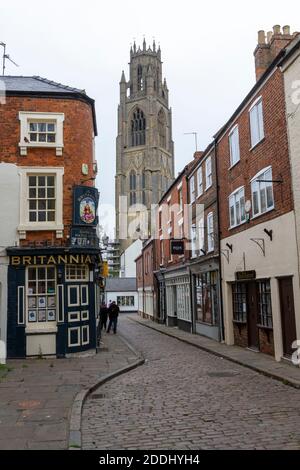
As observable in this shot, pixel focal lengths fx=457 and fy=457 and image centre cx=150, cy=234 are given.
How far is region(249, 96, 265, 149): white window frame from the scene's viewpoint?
51.4 feet

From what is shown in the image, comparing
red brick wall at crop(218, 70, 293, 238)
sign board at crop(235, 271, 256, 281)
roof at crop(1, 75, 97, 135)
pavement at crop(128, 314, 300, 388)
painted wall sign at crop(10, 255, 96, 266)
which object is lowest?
pavement at crop(128, 314, 300, 388)

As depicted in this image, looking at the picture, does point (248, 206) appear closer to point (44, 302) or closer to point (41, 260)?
point (41, 260)

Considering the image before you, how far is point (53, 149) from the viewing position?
1644cm

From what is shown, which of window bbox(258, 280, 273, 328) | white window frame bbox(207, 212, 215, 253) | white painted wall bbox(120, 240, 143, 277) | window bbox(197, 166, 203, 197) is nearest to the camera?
window bbox(258, 280, 273, 328)

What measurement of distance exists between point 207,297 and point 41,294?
9.67m

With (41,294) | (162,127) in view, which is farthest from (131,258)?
(41,294)

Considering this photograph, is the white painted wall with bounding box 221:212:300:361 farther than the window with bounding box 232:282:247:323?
No

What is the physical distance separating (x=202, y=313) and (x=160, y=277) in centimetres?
1244

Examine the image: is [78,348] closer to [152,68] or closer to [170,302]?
[170,302]

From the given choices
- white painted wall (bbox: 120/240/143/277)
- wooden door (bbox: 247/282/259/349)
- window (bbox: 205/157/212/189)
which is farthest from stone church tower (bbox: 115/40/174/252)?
wooden door (bbox: 247/282/259/349)

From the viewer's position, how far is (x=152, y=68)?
101 meters

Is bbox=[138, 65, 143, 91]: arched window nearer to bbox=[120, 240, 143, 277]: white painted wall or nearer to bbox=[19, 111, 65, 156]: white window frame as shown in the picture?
bbox=[120, 240, 143, 277]: white painted wall

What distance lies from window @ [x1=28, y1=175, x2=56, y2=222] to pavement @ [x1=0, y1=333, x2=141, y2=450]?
492 centimetres

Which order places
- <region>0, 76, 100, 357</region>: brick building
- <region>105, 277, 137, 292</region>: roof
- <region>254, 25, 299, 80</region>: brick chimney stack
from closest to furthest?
1. <region>0, 76, 100, 357</region>: brick building
2. <region>254, 25, 299, 80</region>: brick chimney stack
3. <region>105, 277, 137, 292</region>: roof
